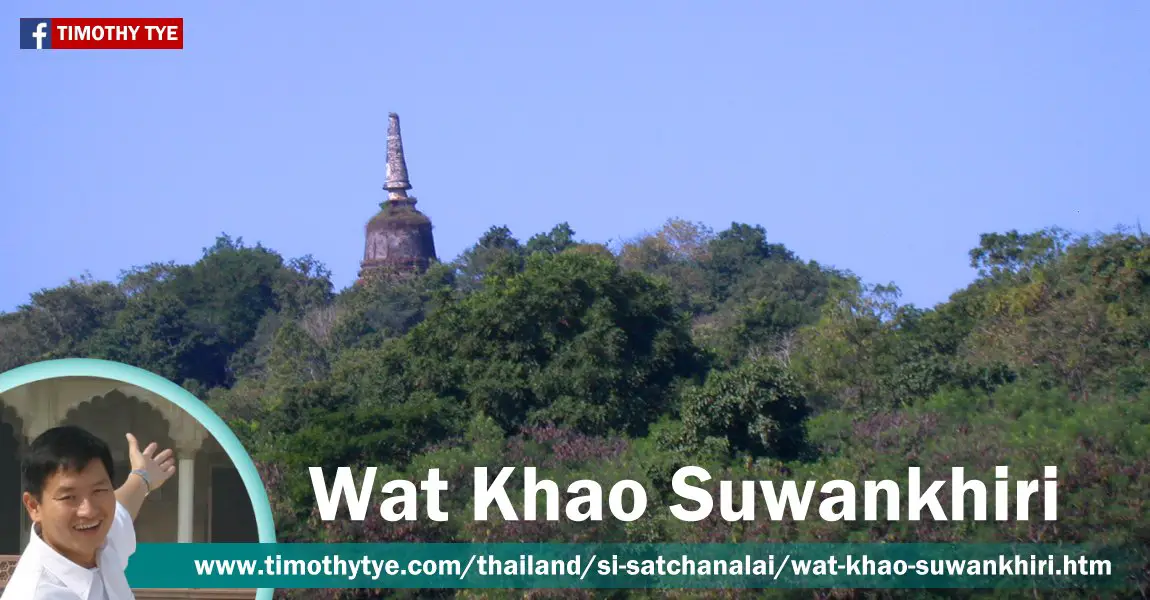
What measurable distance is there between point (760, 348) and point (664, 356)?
268 inches

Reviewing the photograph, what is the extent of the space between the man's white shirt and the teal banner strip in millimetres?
8469

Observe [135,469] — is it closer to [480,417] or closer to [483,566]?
[483,566]

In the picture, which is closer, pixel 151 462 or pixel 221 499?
pixel 151 462

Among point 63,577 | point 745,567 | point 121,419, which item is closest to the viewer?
point 63,577

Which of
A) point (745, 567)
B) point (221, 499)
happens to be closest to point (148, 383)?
point (221, 499)

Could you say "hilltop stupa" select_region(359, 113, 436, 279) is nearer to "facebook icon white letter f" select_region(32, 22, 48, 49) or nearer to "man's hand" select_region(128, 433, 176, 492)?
"facebook icon white letter f" select_region(32, 22, 48, 49)

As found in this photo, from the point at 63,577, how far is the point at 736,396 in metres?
10.8

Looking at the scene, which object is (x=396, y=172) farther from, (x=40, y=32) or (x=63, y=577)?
(x=63, y=577)

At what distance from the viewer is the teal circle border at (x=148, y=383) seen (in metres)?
6.12

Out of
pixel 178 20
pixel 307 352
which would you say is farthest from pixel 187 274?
pixel 178 20

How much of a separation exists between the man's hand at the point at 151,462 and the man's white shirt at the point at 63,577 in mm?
319

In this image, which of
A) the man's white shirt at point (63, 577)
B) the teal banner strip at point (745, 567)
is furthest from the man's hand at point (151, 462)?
the teal banner strip at point (745, 567)

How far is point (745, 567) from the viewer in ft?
39.0

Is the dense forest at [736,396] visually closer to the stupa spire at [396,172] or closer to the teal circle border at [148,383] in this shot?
the teal circle border at [148,383]
